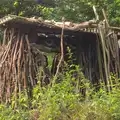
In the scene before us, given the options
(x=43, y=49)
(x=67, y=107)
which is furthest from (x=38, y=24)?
(x=67, y=107)

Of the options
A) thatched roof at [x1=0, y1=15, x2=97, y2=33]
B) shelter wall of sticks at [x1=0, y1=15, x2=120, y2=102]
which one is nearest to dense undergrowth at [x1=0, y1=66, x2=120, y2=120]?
shelter wall of sticks at [x1=0, y1=15, x2=120, y2=102]

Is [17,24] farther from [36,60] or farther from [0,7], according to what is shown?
[0,7]

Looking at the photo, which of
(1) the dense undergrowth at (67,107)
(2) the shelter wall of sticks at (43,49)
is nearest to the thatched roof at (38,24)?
Answer: (2) the shelter wall of sticks at (43,49)

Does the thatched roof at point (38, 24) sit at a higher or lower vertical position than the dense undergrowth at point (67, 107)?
higher

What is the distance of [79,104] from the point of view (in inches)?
176

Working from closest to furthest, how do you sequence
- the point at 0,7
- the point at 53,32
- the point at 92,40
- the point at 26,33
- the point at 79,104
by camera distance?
the point at 79,104
the point at 26,33
the point at 53,32
the point at 92,40
the point at 0,7

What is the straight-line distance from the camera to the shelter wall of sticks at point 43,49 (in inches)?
231

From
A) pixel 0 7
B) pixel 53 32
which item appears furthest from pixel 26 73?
pixel 0 7

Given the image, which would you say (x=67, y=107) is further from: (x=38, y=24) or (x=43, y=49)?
(x=43, y=49)

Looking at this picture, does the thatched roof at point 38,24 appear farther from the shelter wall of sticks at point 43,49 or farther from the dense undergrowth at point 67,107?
the dense undergrowth at point 67,107

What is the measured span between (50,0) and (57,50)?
21.3 ft

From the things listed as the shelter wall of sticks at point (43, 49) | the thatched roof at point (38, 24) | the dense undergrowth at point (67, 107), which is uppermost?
the thatched roof at point (38, 24)

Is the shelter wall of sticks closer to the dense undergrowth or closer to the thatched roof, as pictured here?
the thatched roof

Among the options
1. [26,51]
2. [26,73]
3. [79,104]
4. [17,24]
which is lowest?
[79,104]
